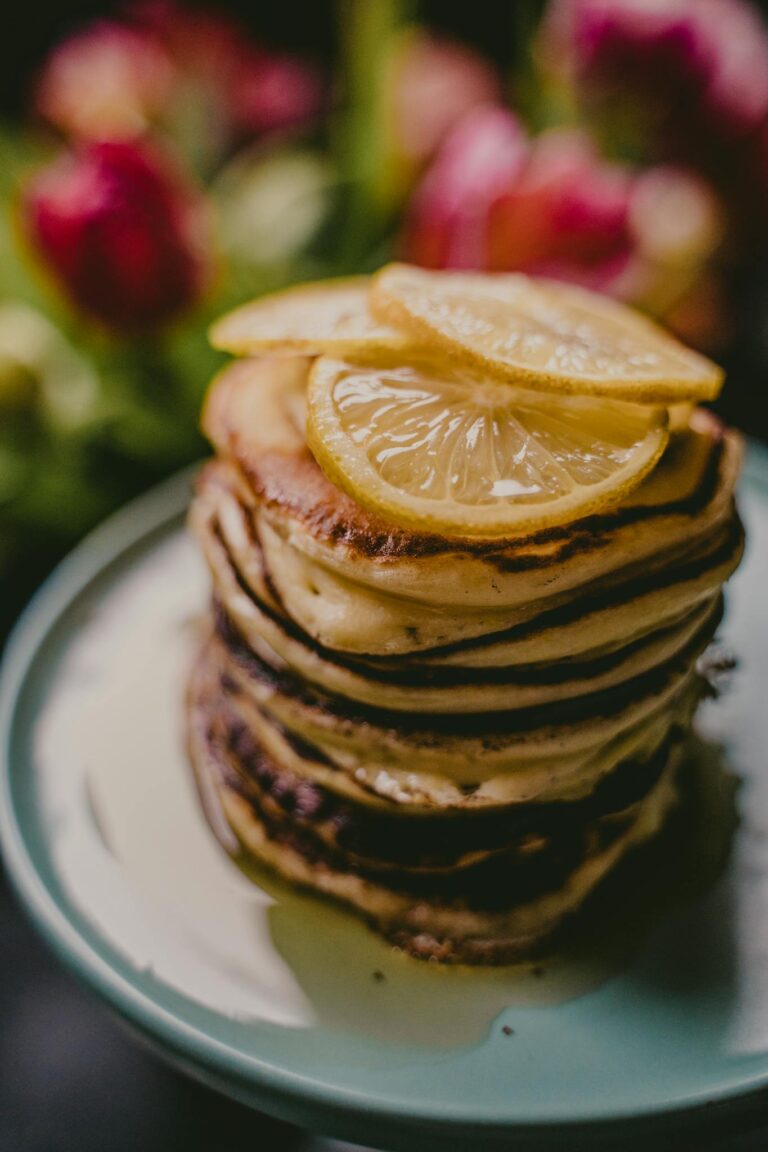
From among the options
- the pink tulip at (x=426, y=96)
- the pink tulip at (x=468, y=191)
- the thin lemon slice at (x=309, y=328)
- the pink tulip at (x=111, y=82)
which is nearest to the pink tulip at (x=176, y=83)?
the pink tulip at (x=111, y=82)

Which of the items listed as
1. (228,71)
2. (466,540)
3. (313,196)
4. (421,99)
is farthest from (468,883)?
(228,71)

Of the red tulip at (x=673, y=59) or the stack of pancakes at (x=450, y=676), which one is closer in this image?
the stack of pancakes at (x=450, y=676)

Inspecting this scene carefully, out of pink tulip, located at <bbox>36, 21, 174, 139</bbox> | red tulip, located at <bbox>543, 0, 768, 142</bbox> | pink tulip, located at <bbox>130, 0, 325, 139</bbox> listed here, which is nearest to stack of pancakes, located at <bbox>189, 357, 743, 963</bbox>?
red tulip, located at <bbox>543, 0, 768, 142</bbox>

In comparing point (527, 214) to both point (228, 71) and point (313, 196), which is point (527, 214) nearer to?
point (313, 196)

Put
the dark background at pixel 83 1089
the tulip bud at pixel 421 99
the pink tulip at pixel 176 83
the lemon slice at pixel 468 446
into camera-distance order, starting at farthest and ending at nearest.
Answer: the pink tulip at pixel 176 83 < the tulip bud at pixel 421 99 < the dark background at pixel 83 1089 < the lemon slice at pixel 468 446

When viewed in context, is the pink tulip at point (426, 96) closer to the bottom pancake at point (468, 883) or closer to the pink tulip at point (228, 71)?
the pink tulip at point (228, 71)
